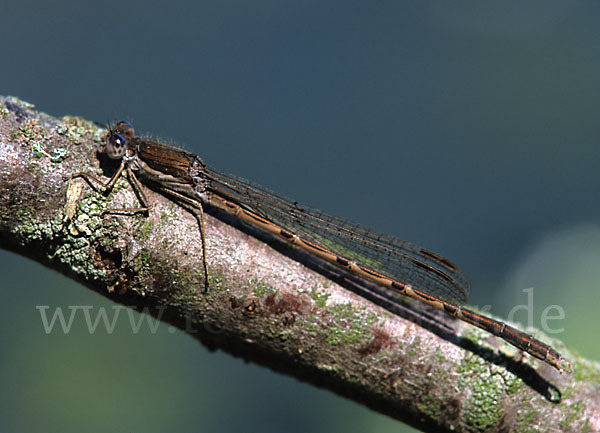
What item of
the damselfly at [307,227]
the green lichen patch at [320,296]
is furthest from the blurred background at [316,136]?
the green lichen patch at [320,296]

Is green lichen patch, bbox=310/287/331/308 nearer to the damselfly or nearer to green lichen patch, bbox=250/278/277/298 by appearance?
green lichen patch, bbox=250/278/277/298

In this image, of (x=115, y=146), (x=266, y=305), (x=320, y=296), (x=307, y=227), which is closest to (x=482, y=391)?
(x=320, y=296)

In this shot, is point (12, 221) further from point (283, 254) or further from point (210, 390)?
point (210, 390)

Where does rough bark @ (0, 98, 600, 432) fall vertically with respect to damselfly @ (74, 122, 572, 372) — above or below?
below

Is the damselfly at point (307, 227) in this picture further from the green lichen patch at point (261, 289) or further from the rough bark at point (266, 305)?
the green lichen patch at point (261, 289)

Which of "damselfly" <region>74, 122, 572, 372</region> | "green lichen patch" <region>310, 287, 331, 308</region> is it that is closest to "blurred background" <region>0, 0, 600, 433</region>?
"damselfly" <region>74, 122, 572, 372</region>

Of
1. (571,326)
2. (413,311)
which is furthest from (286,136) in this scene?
(413,311)

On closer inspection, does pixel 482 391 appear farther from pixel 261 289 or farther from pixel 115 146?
pixel 115 146
